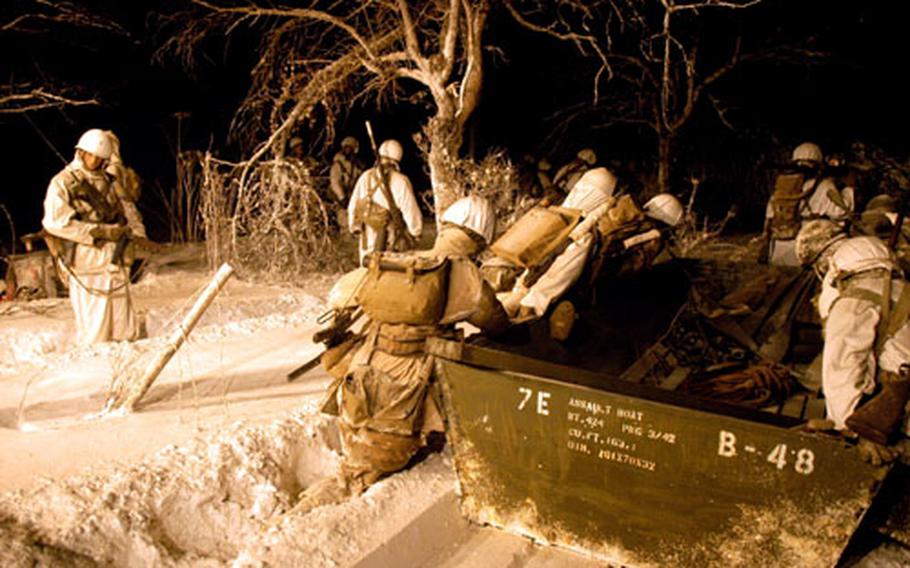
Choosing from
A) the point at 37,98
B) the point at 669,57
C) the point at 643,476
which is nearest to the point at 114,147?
the point at 37,98

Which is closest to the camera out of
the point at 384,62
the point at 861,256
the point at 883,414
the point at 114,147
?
the point at 883,414

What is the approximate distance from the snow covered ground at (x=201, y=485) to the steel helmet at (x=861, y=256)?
1.51 m

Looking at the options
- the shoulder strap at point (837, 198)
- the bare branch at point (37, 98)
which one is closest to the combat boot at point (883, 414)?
the shoulder strap at point (837, 198)

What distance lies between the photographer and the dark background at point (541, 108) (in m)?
14.7

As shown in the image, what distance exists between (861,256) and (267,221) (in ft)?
23.2

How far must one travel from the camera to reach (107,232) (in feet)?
18.9

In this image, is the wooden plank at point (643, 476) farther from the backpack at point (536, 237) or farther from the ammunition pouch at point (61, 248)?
the ammunition pouch at point (61, 248)

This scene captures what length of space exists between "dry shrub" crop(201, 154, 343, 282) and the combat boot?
6626 millimetres

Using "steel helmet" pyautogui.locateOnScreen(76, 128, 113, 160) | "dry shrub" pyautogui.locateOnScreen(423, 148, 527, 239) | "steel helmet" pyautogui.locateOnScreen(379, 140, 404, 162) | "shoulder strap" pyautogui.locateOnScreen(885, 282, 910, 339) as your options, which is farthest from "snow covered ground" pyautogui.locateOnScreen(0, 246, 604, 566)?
"dry shrub" pyautogui.locateOnScreen(423, 148, 527, 239)

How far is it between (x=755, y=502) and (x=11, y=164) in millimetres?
18675

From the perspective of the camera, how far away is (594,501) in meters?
3.18

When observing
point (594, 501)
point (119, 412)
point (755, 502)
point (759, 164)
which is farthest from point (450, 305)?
point (759, 164)

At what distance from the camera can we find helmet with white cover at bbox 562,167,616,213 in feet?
18.2

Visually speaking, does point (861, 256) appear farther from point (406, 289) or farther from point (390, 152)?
point (390, 152)
